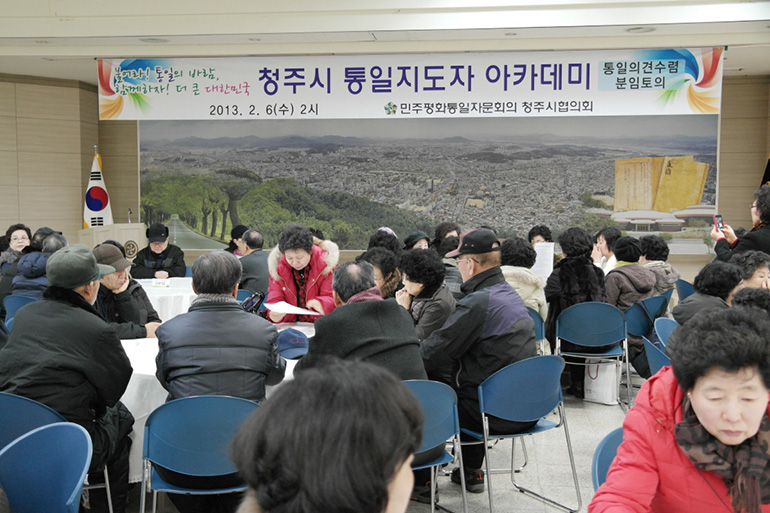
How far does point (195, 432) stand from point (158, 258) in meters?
4.89

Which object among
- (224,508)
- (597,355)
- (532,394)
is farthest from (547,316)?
(224,508)

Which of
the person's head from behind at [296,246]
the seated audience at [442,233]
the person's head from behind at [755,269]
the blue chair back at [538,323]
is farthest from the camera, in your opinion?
the seated audience at [442,233]

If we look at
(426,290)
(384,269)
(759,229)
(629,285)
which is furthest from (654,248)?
(384,269)

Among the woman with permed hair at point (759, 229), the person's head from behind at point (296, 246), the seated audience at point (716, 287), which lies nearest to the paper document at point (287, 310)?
the person's head from behind at point (296, 246)

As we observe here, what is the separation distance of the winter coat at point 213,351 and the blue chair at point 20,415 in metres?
0.47

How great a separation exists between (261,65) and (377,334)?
5336 mm

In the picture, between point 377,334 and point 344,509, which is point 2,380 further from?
point 344,509

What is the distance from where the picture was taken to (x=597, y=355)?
5.27 meters

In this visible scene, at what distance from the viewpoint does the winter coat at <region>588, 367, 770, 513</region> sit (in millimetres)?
1709

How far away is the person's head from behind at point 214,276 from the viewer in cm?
292

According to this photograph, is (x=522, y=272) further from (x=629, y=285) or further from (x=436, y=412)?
(x=436, y=412)

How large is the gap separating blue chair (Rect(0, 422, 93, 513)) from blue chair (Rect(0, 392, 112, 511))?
0.42m

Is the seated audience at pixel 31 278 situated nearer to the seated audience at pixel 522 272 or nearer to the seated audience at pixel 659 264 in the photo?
the seated audience at pixel 522 272

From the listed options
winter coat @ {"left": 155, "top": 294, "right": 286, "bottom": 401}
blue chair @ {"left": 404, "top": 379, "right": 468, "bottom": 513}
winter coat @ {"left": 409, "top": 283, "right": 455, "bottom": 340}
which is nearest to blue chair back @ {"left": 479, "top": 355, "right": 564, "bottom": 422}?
blue chair @ {"left": 404, "top": 379, "right": 468, "bottom": 513}
